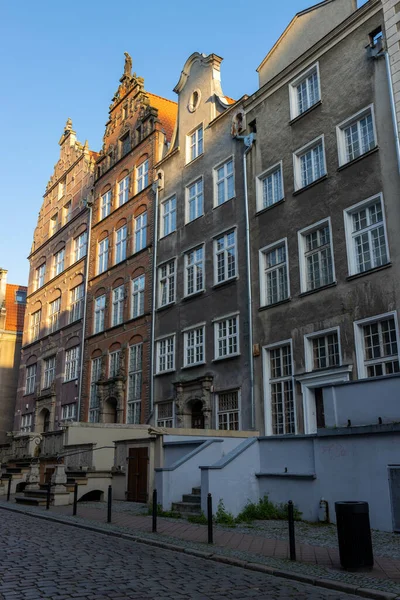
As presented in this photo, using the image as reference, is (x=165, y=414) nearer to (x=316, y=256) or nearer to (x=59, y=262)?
(x=316, y=256)

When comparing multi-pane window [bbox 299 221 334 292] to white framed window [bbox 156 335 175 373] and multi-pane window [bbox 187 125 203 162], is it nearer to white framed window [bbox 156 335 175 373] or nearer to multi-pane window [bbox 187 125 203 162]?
white framed window [bbox 156 335 175 373]

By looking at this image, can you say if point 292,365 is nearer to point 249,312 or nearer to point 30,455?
point 249,312

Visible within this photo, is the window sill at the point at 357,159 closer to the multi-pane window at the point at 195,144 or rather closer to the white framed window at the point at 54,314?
the multi-pane window at the point at 195,144

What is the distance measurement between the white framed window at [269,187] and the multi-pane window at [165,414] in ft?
29.7

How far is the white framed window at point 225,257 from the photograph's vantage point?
21.6 metres

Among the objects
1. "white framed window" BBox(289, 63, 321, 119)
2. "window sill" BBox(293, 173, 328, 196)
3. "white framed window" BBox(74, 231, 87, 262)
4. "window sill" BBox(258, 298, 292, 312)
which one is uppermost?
"white framed window" BBox(74, 231, 87, 262)

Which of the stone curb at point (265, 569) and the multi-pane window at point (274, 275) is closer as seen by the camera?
the stone curb at point (265, 569)

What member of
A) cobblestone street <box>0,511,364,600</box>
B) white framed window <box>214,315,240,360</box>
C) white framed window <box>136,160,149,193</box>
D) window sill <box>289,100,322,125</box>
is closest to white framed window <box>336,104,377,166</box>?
window sill <box>289,100,322,125</box>

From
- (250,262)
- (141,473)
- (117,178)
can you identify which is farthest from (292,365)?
(117,178)

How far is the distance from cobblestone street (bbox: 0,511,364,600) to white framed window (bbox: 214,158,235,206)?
15262 millimetres

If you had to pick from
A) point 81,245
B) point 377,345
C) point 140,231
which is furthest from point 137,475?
point 81,245

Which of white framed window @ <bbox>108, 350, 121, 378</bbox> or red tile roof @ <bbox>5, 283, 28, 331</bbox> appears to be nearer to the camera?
white framed window @ <bbox>108, 350, 121, 378</bbox>

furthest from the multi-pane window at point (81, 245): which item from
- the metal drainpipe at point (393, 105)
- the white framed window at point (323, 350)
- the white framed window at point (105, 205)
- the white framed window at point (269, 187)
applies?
the metal drainpipe at point (393, 105)

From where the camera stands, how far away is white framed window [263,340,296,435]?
17.8 metres
